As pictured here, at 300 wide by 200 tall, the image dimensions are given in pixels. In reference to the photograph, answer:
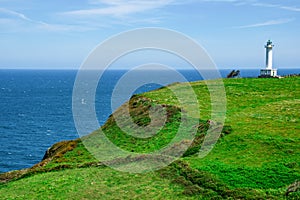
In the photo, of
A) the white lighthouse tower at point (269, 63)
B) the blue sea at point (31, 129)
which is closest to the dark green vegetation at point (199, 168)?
the white lighthouse tower at point (269, 63)

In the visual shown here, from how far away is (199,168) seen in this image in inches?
1091

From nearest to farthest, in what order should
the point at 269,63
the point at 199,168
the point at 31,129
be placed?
the point at 199,168 → the point at 269,63 → the point at 31,129

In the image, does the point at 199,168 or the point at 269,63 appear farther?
the point at 269,63

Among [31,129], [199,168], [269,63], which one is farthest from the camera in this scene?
[31,129]

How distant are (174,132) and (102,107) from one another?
104 metres

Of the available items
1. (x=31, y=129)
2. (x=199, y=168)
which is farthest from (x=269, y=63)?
(x=31, y=129)

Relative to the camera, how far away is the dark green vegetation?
2514 centimetres

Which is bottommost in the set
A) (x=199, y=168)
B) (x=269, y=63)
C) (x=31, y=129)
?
(x=31, y=129)

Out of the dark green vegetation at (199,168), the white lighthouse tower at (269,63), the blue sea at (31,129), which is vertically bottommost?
the blue sea at (31,129)

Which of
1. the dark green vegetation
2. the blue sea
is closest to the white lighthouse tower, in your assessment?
the dark green vegetation

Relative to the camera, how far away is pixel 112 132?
4588cm

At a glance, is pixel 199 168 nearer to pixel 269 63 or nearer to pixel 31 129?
pixel 269 63

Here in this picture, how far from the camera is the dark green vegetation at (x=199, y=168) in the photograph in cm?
2514

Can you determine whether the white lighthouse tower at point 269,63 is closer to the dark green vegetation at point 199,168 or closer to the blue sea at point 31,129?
the dark green vegetation at point 199,168
